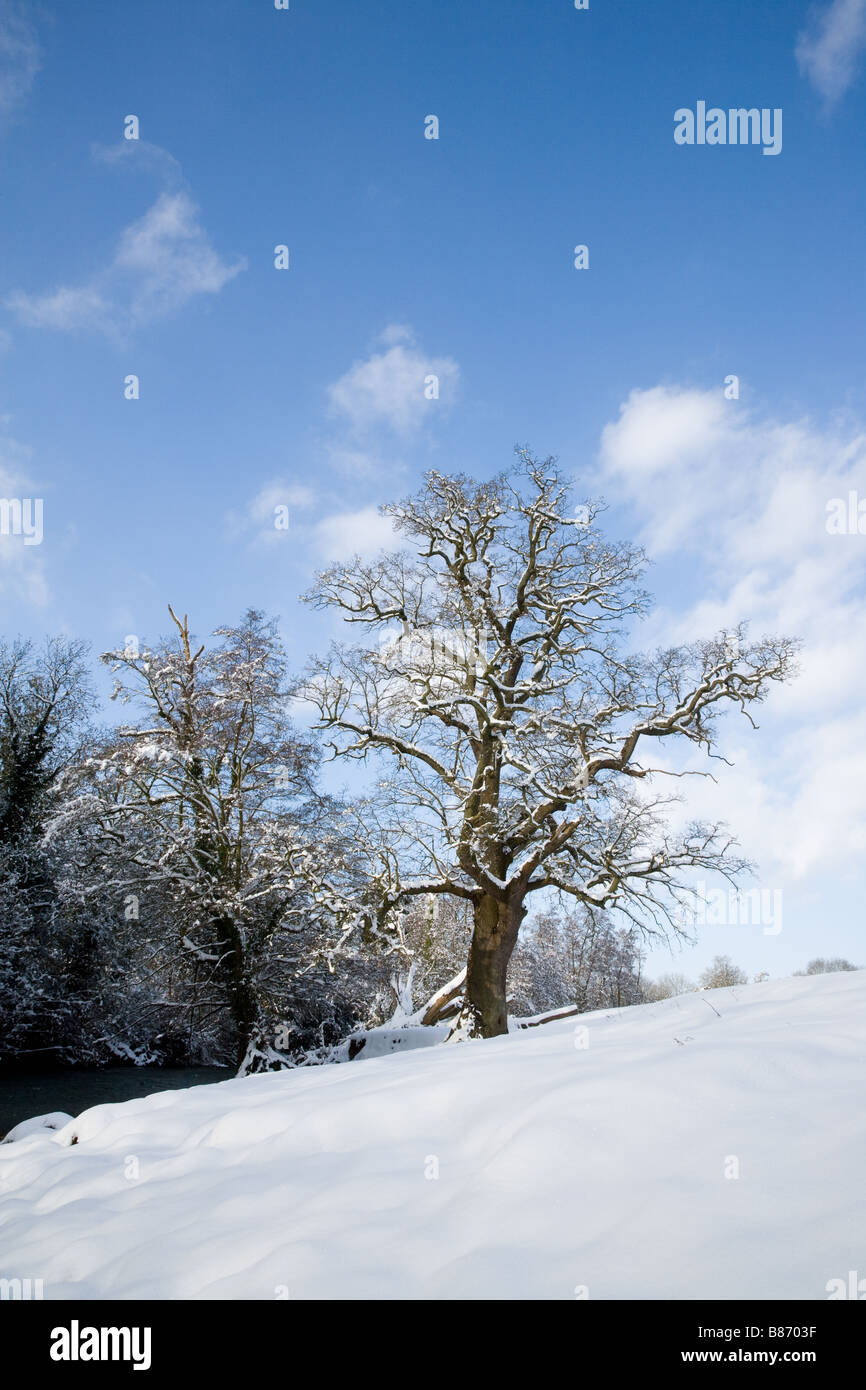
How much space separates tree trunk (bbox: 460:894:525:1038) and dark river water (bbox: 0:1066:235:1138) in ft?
17.0

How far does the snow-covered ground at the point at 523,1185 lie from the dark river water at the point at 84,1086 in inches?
412

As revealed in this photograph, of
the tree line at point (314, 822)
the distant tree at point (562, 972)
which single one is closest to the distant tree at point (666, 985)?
the distant tree at point (562, 972)

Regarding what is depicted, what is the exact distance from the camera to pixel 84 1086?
1625cm

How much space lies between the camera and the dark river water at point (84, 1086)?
13969 millimetres

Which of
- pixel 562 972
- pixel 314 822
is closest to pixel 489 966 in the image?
pixel 314 822

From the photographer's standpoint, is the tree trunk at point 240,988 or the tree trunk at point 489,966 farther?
the tree trunk at point 240,988

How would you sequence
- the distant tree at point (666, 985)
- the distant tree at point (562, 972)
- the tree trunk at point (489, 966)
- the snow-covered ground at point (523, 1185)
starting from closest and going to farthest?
the snow-covered ground at point (523, 1185), the tree trunk at point (489, 966), the distant tree at point (562, 972), the distant tree at point (666, 985)

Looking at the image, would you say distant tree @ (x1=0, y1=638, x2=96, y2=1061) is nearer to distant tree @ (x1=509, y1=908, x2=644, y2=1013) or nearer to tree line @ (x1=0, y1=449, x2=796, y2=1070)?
tree line @ (x1=0, y1=449, x2=796, y2=1070)

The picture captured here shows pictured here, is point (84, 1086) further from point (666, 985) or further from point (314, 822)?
point (666, 985)

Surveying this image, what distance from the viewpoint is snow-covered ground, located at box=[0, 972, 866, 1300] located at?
204 centimetres

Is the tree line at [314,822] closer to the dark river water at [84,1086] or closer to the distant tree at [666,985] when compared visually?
the dark river water at [84,1086]

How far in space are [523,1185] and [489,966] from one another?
10980 millimetres
